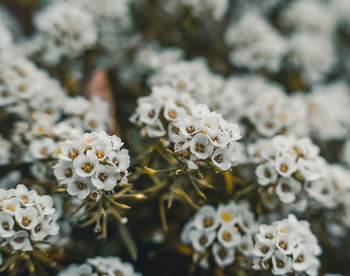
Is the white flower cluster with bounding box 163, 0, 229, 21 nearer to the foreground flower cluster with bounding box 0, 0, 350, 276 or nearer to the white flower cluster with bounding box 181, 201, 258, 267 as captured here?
the foreground flower cluster with bounding box 0, 0, 350, 276

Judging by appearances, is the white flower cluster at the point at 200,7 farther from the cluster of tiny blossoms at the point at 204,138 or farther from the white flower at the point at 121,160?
the white flower at the point at 121,160

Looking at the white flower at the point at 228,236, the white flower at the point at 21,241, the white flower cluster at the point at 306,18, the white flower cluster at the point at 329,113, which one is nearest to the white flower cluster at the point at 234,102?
the white flower cluster at the point at 329,113

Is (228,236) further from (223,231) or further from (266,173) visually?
(266,173)

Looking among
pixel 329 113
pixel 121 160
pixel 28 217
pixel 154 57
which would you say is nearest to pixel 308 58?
pixel 329 113

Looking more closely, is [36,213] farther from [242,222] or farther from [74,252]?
[242,222]

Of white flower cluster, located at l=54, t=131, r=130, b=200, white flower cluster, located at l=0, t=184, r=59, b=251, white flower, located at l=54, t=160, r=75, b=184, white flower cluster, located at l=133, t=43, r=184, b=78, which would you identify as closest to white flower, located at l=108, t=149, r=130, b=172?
white flower cluster, located at l=54, t=131, r=130, b=200

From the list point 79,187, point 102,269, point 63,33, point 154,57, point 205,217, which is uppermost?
point 63,33
